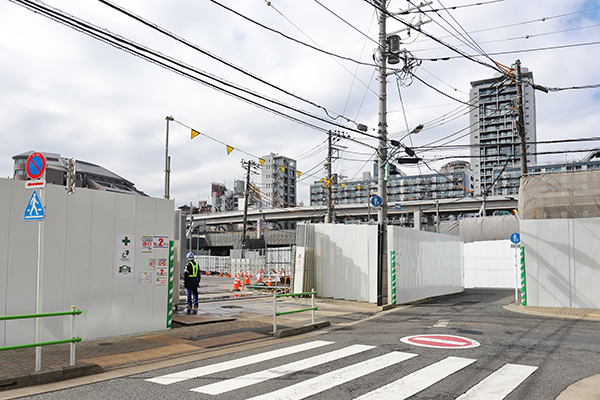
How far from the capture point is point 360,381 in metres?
6.76

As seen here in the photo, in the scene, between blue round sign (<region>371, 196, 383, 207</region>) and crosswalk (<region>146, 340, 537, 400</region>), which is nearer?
crosswalk (<region>146, 340, 537, 400</region>)

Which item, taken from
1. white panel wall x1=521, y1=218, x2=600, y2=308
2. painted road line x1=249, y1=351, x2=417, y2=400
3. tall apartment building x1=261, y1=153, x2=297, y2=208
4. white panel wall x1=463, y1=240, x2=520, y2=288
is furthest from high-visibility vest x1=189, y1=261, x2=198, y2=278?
tall apartment building x1=261, y1=153, x2=297, y2=208

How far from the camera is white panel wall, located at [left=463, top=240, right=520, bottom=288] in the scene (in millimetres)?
29969

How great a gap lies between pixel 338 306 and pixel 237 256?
89.0 feet

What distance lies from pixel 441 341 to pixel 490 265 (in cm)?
2322

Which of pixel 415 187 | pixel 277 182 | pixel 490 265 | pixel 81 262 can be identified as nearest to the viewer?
pixel 81 262

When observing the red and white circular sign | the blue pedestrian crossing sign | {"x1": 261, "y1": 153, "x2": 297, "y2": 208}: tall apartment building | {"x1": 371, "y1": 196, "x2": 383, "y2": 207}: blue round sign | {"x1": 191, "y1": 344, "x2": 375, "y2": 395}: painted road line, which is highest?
{"x1": 261, "y1": 153, "x2": 297, "y2": 208}: tall apartment building

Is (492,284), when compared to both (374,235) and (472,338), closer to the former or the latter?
(374,235)

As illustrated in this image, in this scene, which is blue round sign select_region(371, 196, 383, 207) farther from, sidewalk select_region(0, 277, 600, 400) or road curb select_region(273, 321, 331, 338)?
road curb select_region(273, 321, 331, 338)

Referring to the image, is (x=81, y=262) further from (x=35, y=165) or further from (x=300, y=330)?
(x=300, y=330)

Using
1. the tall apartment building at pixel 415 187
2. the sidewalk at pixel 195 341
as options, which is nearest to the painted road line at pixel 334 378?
the sidewalk at pixel 195 341

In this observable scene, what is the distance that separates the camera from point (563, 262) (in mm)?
16750

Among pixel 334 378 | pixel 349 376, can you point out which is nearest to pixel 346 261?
pixel 349 376

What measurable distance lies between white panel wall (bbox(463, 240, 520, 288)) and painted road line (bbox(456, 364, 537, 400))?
2417 cm
